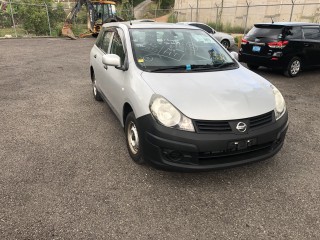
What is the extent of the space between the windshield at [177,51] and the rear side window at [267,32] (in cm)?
455

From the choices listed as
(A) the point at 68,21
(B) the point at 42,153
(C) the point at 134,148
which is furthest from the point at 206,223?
(A) the point at 68,21

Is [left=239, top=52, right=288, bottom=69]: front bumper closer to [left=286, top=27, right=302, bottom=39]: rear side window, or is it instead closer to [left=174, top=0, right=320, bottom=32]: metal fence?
[left=286, top=27, right=302, bottom=39]: rear side window

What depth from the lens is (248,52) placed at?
347 inches

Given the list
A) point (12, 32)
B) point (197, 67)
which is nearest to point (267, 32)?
point (197, 67)

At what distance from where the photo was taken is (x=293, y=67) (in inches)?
336

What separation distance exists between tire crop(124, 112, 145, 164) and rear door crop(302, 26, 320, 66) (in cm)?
718

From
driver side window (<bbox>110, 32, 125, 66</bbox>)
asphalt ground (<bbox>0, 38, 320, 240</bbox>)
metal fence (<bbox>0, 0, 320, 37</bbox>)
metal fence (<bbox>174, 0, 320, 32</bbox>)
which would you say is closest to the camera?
asphalt ground (<bbox>0, 38, 320, 240</bbox>)

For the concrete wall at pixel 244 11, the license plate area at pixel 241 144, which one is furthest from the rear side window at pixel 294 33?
the concrete wall at pixel 244 11

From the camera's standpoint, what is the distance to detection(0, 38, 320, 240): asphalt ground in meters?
2.53

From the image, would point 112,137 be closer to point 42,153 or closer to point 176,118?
point 42,153

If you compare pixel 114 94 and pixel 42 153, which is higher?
pixel 114 94

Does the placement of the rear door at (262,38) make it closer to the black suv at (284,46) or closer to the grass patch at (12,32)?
the black suv at (284,46)

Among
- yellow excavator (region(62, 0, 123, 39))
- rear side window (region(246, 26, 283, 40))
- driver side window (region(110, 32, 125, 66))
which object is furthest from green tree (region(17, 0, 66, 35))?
driver side window (region(110, 32, 125, 66))

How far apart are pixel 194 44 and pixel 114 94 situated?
1.44 m
